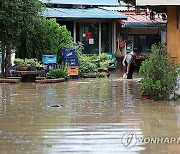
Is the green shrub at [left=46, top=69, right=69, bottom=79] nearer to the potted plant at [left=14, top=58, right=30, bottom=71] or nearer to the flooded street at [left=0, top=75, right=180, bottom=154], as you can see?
the potted plant at [left=14, top=58, right=30, bottom=71]

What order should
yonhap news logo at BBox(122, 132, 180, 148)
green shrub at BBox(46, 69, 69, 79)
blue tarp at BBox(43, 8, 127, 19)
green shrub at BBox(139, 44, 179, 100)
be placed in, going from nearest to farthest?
yonhap news logo at BBox(122, 132, 180, 148), green shrub at BBox(139, 44, 179, 100), green shrub at BBox(46, 69, 69, 79), blue tarp at BBox(43, 8, 127, 19)

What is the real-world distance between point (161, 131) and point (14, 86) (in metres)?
10.7

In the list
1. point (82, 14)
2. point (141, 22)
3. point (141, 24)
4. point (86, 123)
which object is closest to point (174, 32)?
point (86, 123)

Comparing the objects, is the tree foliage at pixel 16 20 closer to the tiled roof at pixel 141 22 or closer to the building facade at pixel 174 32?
the building facade at pixel 174 32

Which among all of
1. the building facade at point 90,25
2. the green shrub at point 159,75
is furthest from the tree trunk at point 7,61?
the green shrub at point 159,75

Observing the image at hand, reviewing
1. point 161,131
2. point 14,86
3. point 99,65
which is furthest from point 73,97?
point 99,65

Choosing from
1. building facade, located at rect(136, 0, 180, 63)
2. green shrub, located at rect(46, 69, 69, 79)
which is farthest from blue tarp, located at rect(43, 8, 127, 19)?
building facade, located at rect(136, 0, 180, 63)

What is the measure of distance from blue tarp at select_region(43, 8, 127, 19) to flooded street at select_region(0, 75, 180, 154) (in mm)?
12644

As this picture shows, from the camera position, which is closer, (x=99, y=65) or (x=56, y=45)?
(x=56, y=45)

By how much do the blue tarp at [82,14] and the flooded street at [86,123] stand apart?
12.6 m

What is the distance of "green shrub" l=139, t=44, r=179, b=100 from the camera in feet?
46.7

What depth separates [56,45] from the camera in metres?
24.4

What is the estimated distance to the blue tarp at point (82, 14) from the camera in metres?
29.1

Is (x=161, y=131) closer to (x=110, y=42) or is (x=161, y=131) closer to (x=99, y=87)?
(x=99, y=87)
